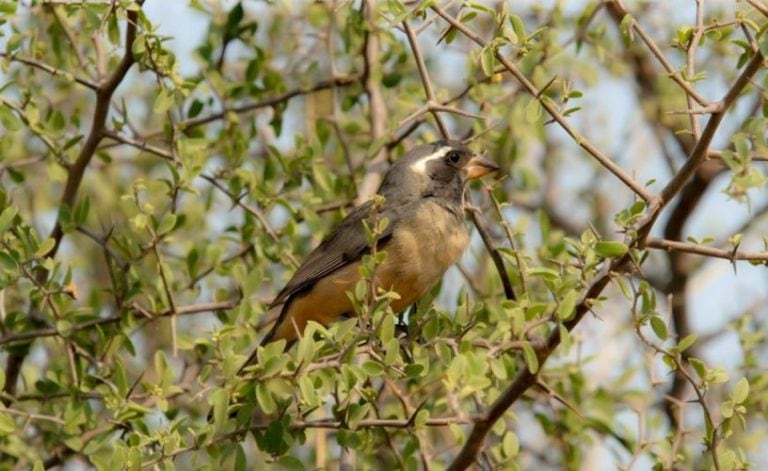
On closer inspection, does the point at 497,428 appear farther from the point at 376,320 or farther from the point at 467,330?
the point at 376,320

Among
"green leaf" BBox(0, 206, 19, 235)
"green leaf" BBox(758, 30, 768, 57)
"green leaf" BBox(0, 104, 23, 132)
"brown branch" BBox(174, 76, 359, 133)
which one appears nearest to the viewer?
"green leaf" BBox(758, 30, 768, 57)

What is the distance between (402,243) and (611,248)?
1.61 metres

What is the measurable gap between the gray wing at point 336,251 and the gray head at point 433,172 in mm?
146

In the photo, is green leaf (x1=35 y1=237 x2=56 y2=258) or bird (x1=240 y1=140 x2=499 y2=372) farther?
bird (x1=240 y1=140 x2=499 y2=372)

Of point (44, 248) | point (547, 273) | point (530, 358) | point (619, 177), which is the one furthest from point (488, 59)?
point (44, 248)

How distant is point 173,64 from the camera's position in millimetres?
4676

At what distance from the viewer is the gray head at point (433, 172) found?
5387 mm

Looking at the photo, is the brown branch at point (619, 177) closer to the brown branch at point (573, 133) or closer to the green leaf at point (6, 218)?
the brown branch at point (573, 133)

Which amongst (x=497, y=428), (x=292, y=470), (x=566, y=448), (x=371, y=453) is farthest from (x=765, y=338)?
(x=292, y=470)

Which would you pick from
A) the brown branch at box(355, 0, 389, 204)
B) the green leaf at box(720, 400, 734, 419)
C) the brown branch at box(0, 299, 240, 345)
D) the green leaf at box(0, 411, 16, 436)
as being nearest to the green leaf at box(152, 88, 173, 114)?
the brown branch at box(0, 299, 240, 345)

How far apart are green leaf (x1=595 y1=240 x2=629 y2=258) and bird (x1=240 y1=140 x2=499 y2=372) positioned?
146 centimetres

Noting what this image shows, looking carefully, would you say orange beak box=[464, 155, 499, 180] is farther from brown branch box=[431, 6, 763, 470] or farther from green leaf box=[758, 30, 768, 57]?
green leaf box=[758, 30, 768, 57]

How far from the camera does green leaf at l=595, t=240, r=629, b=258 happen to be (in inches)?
140

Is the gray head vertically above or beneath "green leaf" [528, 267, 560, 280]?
above
